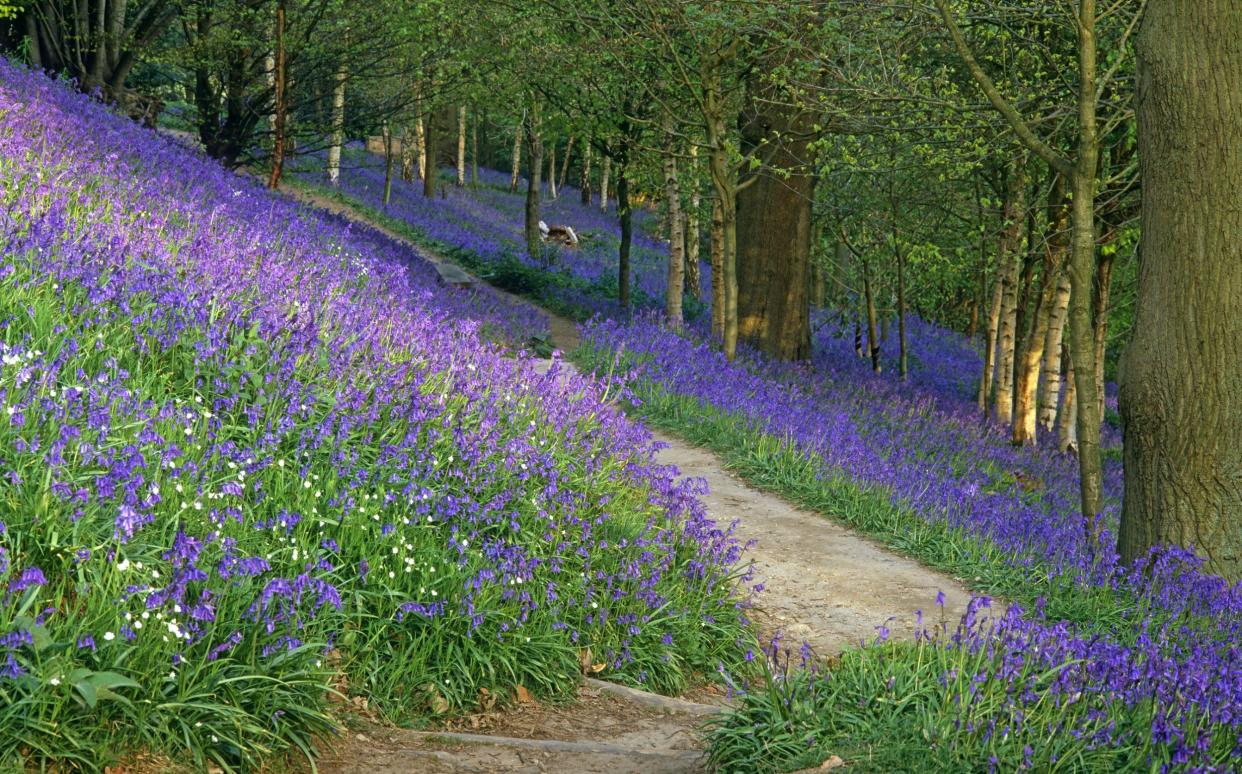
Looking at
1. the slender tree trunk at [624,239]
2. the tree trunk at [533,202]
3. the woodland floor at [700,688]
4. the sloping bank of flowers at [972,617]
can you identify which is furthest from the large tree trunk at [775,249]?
the tree trunk at [533,202]

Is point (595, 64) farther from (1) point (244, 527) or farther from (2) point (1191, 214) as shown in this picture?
(1) point (244, 527)

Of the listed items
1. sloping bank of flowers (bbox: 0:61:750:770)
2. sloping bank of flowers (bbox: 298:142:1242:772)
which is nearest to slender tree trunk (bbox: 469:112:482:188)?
sloping bank of flowers (bbox: 298:142:1242:772)

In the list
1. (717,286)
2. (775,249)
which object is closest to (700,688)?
(775,249)

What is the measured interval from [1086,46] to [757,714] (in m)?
5.58

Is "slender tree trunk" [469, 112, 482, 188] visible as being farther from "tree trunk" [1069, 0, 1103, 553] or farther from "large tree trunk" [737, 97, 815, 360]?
"tree trunk" [1069, 0, 1103, 553]

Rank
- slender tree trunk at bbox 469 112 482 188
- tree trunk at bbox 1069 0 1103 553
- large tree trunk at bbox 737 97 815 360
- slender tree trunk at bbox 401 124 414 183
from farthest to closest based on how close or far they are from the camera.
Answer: slender tree trunk at bbox 469 112 482 188 → slender tree trunk at bbox 401 124 414 183 → large tree trunk at bbox 737 97 815 360 → tree trunk at bbox 1069 0 1103 553

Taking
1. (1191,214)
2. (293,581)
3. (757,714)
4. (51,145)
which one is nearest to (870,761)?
(757,714)

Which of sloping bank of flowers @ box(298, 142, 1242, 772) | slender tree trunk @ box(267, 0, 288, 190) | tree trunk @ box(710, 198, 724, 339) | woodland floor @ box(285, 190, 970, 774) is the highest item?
slender tree trunk @ box(267, 0, 288, 190)

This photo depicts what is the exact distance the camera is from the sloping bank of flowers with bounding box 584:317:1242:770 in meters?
4.01

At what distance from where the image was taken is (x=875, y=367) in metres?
20.2

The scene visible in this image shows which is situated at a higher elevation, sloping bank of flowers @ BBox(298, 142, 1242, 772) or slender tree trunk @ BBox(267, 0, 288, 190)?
slender tree trunk @ BBox(267, 0, 288, 190)

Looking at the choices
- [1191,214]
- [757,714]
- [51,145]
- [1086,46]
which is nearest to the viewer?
[757,714]

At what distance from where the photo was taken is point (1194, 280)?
702cm

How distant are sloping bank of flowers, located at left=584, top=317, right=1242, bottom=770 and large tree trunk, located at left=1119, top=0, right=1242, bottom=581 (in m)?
0.43
